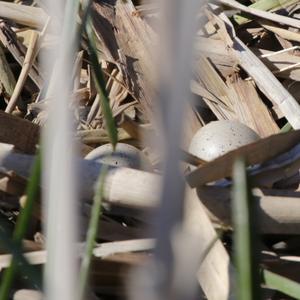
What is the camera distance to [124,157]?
1479mm

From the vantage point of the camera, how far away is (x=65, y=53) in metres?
0.59

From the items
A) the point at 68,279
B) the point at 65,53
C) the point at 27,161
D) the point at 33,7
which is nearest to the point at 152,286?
the point at 68,279

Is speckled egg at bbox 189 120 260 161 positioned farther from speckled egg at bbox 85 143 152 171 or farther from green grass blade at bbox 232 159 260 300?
green grass blade at bbox 232 159 260 300

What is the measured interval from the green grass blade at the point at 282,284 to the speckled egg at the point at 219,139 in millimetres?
355

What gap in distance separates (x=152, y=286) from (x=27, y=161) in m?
0.89

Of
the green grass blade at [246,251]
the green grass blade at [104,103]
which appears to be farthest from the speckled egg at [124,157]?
the green grass blade at [246,251]

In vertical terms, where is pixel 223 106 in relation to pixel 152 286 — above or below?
above

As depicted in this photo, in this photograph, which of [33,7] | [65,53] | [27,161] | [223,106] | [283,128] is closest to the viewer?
[65,53]

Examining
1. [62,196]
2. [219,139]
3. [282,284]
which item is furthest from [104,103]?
[62,196]

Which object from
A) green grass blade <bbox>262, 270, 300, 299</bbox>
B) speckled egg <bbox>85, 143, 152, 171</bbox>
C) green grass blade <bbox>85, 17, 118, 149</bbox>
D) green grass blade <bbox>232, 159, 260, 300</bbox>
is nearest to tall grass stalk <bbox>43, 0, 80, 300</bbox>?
green grass blade <bbox>232, 159, 260, 300</bbox>

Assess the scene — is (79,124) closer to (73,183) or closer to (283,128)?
(283,128)

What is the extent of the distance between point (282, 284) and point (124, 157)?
437mm

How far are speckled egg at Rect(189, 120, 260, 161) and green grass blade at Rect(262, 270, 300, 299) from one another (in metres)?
0.35

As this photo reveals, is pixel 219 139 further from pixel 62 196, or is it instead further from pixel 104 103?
pixel 62 196
